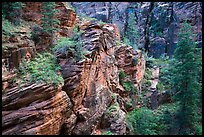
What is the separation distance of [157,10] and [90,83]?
27706 mm

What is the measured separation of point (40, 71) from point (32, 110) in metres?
2.35

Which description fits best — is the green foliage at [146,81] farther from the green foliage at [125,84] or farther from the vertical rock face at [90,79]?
the vertical rock face at [90,79]

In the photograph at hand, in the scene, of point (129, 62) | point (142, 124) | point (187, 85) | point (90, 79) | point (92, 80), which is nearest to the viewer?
point (90, 79)

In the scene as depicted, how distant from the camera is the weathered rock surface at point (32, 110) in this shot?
10.8 m

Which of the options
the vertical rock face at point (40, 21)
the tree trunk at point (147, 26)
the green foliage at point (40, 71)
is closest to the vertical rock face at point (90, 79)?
the green foliage at point (40, 71)

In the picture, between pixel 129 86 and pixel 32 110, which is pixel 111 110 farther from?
pixel 32 110

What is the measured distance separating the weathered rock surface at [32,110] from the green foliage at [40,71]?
435 millimetres

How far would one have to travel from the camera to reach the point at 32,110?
11.4 m

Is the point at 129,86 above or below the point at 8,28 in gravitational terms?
below

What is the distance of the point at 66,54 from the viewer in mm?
14539

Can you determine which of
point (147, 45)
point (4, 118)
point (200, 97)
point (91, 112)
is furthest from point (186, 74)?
point (147, 45)

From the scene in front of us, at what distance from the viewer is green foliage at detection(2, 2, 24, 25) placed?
45.9 feet

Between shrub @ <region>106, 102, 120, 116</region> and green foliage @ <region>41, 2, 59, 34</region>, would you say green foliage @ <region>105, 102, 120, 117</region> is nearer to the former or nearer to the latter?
shrub @ <region>106, 102, 120, 116</region>

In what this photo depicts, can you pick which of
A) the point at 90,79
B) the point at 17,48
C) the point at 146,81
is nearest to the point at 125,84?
the point at 146,81
